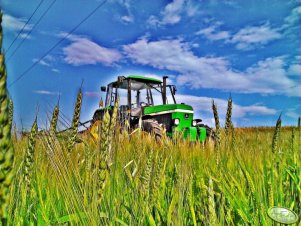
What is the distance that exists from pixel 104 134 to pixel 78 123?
2.67ft

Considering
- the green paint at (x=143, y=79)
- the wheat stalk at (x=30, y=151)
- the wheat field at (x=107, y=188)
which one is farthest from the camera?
the green paint at (x=143, y=79)

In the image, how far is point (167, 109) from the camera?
12.1 metres

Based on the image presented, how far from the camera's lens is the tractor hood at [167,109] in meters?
11.9

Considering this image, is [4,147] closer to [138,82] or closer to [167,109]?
[167,109]

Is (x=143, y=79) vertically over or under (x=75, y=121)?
over

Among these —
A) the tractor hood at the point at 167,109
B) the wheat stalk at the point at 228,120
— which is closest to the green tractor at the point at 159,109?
the tractor hood at the point at 167,109

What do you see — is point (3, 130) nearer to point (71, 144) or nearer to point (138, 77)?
point (71, 144)

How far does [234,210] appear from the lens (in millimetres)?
1802

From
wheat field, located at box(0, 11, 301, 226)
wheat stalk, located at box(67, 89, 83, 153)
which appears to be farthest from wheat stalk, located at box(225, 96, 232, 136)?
wheat stalk, located at box(67, 89, 83, 153)

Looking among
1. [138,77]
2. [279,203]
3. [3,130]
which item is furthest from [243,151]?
[138,77]

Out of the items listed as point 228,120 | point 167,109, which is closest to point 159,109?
point 167,109

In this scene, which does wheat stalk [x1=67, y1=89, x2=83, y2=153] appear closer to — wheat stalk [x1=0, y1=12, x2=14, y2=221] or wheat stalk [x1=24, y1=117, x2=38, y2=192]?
wheat stalk [x1=24, y1=117, x2=38, y2=192]

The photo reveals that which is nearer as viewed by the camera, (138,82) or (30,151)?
(30,151)

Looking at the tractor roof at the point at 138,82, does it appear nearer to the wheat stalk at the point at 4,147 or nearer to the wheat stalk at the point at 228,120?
the wheat stalk at the point at 228,120
